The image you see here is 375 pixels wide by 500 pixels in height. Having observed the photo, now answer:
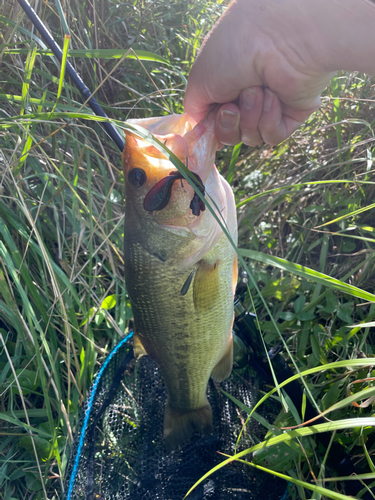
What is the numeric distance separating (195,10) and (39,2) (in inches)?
52.4

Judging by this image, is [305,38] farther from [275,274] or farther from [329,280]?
[275,274]

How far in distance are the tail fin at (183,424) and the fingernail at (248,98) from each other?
158cm

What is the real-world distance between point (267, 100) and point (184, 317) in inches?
42.9

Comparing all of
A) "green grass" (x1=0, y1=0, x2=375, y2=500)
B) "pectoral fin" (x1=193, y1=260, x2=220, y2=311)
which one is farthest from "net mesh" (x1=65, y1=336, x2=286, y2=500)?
"pectoral fin" (x1=193, y1=260, x2=220, y2=311)

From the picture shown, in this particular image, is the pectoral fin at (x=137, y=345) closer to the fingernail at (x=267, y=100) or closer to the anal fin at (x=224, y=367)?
the anal fin at (x=224, y=367)

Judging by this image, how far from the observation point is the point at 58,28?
2.64 m

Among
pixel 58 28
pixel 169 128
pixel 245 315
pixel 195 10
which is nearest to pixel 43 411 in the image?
pixel 245 315

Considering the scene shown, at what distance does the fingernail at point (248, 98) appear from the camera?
1476 millimetres

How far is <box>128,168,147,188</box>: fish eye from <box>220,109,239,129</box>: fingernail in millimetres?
416

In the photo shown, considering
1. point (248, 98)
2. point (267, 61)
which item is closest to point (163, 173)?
point (248, 98)

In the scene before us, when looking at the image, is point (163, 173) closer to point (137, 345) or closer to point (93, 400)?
point (137, 345)

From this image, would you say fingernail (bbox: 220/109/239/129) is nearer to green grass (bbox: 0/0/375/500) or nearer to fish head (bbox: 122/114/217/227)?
fish head (bbox: 122/114/217/227)

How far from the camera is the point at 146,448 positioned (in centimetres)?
201

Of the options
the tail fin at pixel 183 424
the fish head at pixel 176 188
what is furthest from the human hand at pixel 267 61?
the tail fin at pixel 183 424
